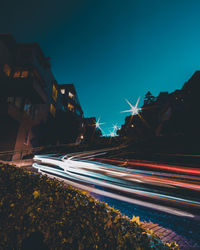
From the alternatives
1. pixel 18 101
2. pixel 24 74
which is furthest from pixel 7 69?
pixel 18 101

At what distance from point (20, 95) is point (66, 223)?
17.7 meters

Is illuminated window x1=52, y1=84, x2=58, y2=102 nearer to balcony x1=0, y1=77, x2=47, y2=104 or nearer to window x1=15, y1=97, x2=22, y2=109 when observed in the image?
balcony x1=0, y1=77, x2=47, y2=104

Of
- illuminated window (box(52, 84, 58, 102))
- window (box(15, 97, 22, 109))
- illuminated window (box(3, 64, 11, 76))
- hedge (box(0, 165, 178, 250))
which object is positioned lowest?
hedge (box(0, 165, 178, 250))

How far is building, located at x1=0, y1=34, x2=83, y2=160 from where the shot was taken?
14.3m

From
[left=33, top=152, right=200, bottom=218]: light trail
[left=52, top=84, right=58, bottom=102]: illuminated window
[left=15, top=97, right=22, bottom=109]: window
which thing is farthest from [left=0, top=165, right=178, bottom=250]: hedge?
[left=52, top=84, right=58, bottom=102]: illuminated window

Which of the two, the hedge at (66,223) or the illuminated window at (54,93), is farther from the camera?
the illuminated window at (54,93)

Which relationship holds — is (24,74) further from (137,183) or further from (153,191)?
(153,191)

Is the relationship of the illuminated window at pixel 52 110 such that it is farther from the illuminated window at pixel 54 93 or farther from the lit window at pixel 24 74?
the lit window at pixel 24 74

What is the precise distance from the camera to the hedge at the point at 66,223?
2004 mm

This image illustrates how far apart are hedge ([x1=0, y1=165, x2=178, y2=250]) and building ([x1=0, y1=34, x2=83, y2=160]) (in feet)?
36.1

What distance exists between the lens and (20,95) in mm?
16250

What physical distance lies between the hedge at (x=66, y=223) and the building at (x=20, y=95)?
11016 mm

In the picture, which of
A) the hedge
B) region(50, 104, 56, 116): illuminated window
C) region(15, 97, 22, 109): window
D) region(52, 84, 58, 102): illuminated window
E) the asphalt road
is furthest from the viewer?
Answer: region(52, 84, 58, 102): illuminated window

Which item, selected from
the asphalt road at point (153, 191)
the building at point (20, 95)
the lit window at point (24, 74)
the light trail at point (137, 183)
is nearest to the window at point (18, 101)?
the building at point (20, 95)
